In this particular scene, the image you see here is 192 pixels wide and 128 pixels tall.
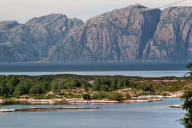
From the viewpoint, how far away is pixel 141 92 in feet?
572

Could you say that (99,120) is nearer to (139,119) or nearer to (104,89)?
(139,119)

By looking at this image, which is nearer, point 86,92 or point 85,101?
point 85,101

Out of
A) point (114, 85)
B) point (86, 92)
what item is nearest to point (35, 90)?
point (86, 92)

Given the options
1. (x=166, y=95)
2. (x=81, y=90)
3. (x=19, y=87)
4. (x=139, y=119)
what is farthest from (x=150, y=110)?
(x=19, y=87)

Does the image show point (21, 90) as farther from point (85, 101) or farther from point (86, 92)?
point (85, 101)

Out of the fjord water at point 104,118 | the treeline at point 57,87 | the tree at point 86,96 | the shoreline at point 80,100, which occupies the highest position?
the treeline at point 57,87

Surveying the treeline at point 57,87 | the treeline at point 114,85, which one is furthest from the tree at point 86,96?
the treeline at point 114,85

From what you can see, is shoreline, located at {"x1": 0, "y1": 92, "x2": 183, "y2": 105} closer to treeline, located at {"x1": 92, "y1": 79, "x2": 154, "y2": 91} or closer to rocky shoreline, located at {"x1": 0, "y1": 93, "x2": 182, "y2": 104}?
rocky shoreline, located at {"x1": 0, "y1": 93, "x2": 182, "y2": 104}

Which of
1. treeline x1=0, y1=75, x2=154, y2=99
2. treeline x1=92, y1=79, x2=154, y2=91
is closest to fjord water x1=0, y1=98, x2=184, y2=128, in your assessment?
treeline x1=92, y1=79, x2=154, y2=91

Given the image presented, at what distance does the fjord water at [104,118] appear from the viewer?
10256 cm

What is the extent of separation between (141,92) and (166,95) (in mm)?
11374

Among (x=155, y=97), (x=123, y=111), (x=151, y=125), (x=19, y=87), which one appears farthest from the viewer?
(x=19, y=87)

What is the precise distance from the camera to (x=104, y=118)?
114000mm

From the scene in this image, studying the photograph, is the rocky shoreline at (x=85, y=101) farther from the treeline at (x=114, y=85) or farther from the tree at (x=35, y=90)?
the treeline at (x=114, y=85)
